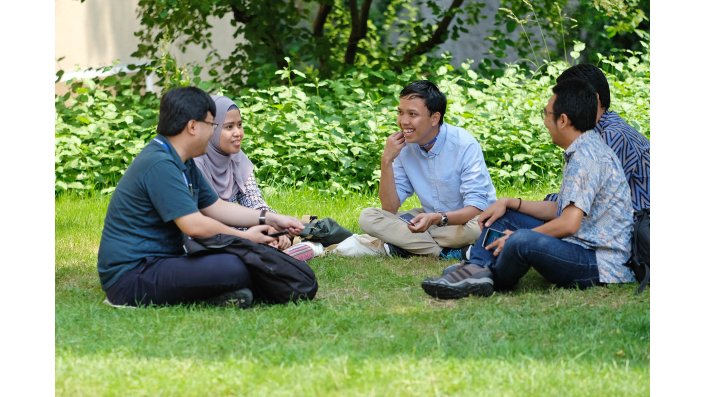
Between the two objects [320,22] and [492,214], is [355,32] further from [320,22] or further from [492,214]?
[492,214]

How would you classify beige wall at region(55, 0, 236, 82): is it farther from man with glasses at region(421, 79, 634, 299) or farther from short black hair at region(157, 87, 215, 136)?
man with glasses at region(421, 79, 634, 299)

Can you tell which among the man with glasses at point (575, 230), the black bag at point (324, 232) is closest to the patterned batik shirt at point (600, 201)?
the man with glasses at point (575, 230)

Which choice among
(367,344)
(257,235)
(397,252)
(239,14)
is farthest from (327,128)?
(367,344)

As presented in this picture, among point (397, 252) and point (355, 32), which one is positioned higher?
point (355, 32)

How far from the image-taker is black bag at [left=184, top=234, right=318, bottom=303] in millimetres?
5242

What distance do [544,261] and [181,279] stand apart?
187 centimetres

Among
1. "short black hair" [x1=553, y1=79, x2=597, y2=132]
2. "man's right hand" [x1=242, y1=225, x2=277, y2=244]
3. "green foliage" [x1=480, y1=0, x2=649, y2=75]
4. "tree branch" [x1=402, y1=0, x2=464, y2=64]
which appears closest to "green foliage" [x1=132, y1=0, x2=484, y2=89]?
"tree branch" [x1=402, y1=0, x2=464, y2=64]

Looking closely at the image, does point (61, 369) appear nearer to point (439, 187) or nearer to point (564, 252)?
point (564, 252)

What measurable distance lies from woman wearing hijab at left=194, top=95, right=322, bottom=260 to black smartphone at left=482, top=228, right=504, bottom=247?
4.10 feet

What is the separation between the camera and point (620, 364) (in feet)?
13.7

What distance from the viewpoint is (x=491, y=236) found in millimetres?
5910

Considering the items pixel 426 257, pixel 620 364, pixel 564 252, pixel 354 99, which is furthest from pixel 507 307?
pixel 354 99

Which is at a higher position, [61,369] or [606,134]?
[606,134]

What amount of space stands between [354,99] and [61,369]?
7295 millimetres
